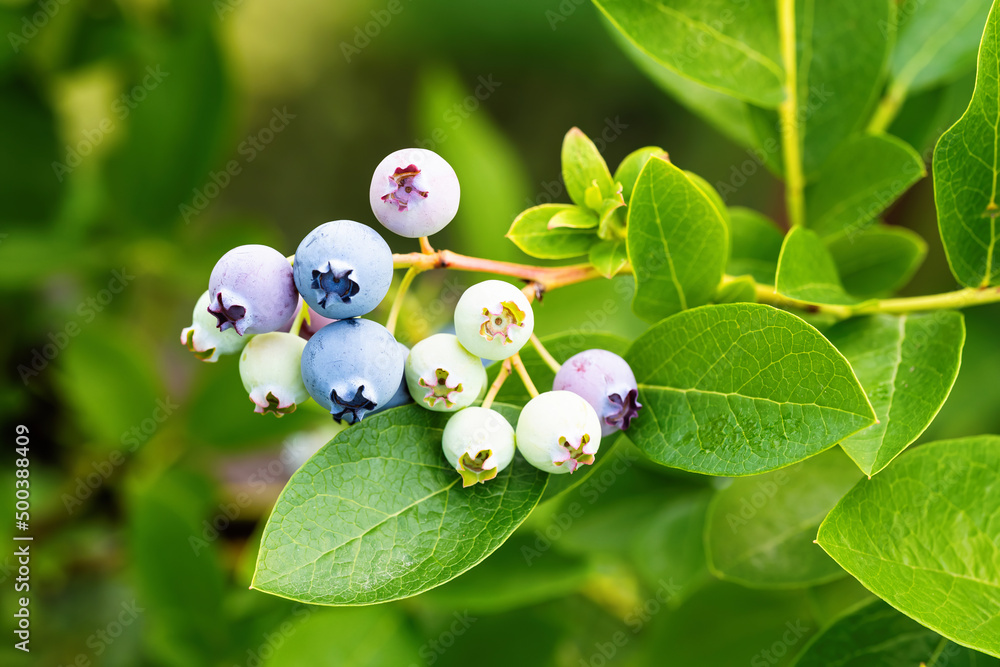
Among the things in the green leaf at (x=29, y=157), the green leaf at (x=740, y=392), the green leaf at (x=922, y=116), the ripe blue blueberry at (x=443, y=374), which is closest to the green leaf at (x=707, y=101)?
the green leaf at (x=922, y=116)

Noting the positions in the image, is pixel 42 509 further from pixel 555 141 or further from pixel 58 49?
pixel 555 141

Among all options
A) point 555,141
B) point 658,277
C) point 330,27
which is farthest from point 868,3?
point 330,27

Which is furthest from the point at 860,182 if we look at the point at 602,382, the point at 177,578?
the point at 177,578

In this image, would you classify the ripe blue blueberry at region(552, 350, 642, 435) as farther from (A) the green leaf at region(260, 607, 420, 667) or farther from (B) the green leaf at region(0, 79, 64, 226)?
(B) the green leaf at region(0, 79, 64, 226)

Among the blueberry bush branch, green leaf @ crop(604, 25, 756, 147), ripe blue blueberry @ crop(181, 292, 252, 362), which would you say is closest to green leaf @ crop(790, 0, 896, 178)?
the blueberry bush branch

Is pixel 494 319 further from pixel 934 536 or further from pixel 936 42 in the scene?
pixel 936 42
